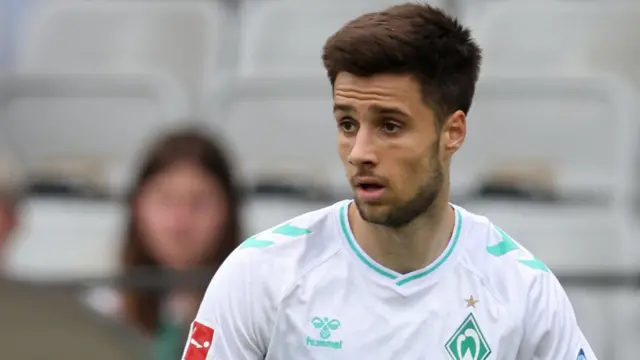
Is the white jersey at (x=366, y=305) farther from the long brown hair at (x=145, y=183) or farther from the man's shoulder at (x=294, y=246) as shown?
the long brown hair at (x=145, y=183)

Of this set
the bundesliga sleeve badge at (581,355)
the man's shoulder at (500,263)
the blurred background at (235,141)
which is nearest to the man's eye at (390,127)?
the man's shoulder at (500,263)

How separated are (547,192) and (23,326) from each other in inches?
181

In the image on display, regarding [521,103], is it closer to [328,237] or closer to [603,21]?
[603,21]

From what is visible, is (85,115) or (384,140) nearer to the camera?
(384,140)

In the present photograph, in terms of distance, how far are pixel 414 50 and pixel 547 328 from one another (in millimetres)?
712

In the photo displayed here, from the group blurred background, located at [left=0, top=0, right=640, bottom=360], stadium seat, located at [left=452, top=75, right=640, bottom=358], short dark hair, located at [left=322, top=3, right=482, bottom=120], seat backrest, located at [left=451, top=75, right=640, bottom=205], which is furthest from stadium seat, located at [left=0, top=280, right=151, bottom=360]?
seat backrest, located at [left=451, top=75, right=640, bottom=205]

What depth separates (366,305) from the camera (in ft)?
9.69

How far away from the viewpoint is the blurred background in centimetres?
534

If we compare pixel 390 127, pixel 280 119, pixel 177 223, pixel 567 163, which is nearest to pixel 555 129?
pixel 567 163

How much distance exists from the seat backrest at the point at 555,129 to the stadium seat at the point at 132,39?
149 cm

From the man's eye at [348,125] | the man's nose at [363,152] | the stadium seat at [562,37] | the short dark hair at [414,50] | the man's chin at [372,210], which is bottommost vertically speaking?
the man's chin at [372,210]

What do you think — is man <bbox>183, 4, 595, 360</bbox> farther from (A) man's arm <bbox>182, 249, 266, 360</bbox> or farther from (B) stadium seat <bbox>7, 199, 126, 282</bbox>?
(B) stadium seat <bbox>7, 199, 126, 282</bbox>

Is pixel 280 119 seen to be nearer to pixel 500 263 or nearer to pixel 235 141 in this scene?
pixel 235 141

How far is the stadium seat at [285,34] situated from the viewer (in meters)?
7.05
